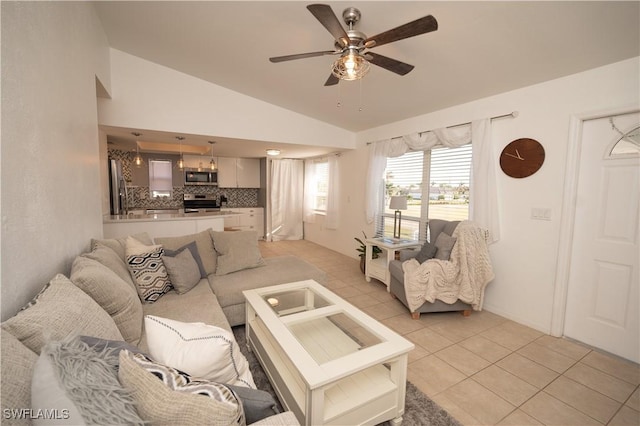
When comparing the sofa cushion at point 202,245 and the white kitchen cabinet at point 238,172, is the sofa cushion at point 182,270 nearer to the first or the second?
the sofa cushion at point 202,245

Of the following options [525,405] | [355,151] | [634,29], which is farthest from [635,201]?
[355,151]

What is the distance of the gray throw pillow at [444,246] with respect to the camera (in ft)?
9.78

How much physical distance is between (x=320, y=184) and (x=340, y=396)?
17.7ft

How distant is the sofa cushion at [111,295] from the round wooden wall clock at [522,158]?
140 inches

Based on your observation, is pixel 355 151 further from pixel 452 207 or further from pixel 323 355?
pixel 323 355

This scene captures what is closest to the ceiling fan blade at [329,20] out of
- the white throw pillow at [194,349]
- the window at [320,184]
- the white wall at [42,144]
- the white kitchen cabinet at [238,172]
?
the white wall at [42,144]

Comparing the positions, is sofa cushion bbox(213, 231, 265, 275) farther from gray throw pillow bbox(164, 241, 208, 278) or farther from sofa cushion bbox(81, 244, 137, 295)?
sofa cushion bbox(81, 244, 137, 295)

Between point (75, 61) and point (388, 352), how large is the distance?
2792 millimetres

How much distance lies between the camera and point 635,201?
2246mm

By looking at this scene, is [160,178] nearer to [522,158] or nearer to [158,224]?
[158,224]

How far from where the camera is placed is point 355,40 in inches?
71.7

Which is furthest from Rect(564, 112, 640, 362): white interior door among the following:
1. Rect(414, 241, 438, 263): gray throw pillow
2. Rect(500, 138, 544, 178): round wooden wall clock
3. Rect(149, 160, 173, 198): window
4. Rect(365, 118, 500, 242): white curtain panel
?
Rect(149, 160, 173, 198): window

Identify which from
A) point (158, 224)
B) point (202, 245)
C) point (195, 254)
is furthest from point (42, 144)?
point (158, 224)

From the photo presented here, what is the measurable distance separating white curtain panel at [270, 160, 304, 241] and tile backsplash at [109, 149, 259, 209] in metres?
0.80
